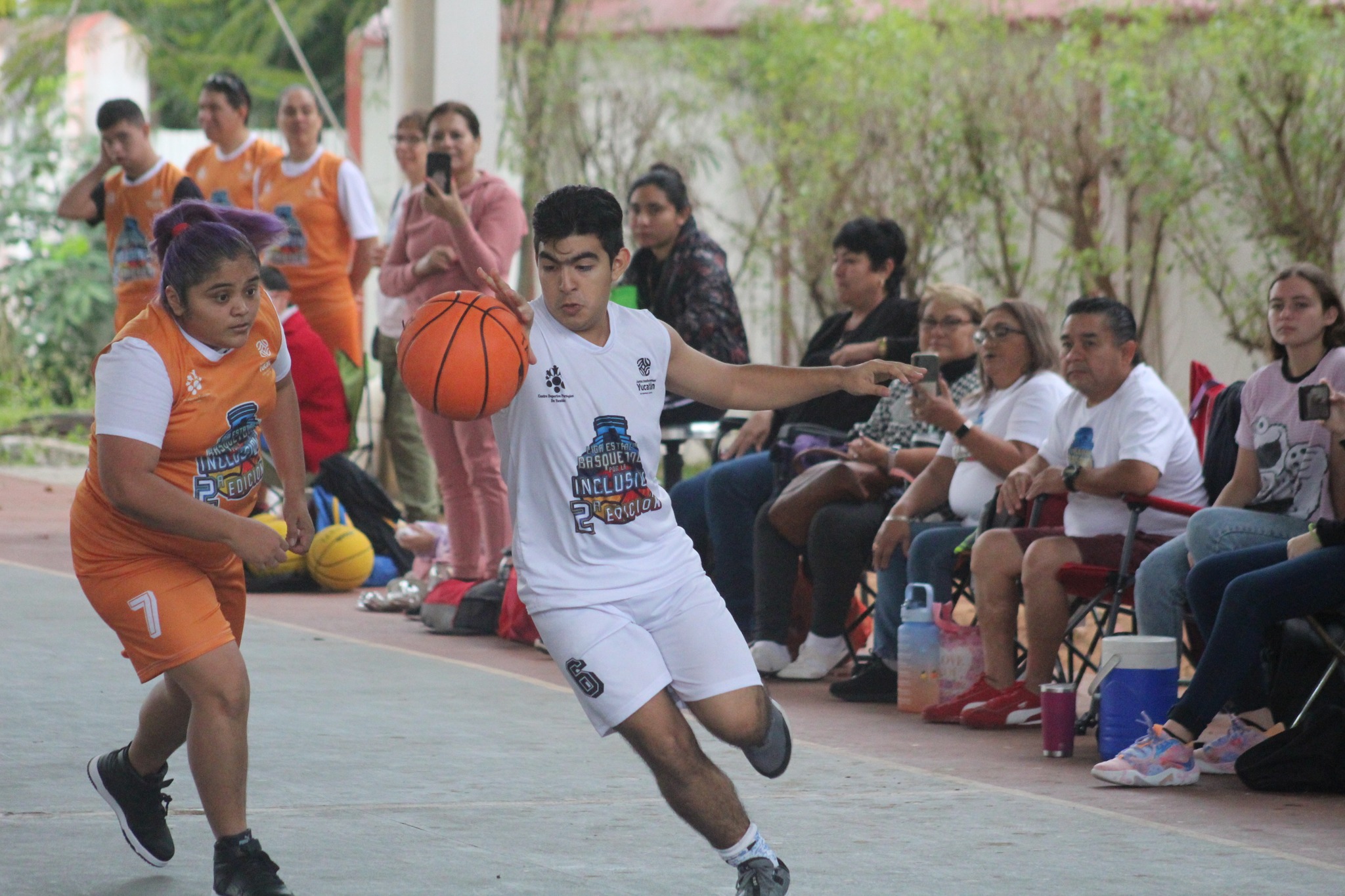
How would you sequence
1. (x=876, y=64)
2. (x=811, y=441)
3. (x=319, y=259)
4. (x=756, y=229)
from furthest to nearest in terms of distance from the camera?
(x=756, y=229)
(x=876, y=64)
(x=319, y=259)
(x=811, y=441)

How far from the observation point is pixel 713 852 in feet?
15.6

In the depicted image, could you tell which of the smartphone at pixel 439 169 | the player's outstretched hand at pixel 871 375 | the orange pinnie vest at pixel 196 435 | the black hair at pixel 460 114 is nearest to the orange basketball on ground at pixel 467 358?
the orange pinnie vest at pixel 196 435

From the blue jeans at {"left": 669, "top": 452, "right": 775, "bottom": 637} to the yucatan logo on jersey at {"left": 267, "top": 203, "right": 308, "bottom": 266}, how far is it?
3525 mm

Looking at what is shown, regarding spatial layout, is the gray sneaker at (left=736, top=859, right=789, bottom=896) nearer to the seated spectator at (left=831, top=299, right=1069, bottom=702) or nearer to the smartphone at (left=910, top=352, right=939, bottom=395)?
the smartphone at (left=910, top=352, right=939, bottom=395)

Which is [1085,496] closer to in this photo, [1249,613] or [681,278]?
[1249,613]

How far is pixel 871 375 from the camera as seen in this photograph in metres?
4.48

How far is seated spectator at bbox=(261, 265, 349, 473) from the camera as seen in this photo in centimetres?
980

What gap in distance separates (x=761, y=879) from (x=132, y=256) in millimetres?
6938

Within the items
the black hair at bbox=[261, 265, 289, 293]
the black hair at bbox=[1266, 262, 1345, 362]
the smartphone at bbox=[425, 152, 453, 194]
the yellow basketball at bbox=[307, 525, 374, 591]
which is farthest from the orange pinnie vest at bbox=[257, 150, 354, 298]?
the black hair at bbox=[1266, 262, 1345, 362]

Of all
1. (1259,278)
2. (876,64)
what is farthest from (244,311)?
(876,64)

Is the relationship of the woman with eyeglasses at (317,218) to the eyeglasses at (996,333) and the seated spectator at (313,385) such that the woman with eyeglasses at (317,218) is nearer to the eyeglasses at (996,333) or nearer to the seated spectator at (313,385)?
the seated spectator at (313,385)

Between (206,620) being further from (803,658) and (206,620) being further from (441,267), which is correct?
(441,267)

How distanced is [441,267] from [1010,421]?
289 centimetres

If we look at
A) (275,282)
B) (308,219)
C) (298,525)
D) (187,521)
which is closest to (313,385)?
(275,282)
